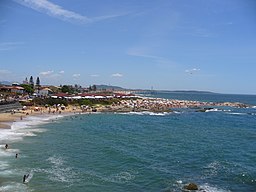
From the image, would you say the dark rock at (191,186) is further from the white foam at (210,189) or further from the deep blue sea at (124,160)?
the white foam at (210,189)

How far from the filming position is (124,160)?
32.9 meters

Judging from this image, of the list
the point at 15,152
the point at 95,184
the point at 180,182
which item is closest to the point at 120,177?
the point at 95,184

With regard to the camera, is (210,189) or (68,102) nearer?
(210,189)

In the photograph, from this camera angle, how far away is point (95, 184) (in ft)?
82.4

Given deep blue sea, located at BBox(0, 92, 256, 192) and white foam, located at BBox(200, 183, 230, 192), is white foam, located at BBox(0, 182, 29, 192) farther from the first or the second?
white foam, located at BBox(200, 183, 230, 192)

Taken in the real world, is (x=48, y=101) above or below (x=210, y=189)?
above

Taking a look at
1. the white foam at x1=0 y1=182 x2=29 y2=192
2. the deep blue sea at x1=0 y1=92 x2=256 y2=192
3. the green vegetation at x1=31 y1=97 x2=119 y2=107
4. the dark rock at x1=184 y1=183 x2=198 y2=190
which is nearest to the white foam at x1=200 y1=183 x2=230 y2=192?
the deep blue sea at x1=0 y1=92 x2=256 y2=192

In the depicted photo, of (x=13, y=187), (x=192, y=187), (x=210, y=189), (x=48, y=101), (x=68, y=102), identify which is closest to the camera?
(x=13, y=187)

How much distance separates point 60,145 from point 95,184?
1557 centimetres

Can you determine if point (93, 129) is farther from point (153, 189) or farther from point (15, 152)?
point (153, 189)

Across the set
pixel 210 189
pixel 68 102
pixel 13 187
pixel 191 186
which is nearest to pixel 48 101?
pixel 68 102

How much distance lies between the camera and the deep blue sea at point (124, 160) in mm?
25188

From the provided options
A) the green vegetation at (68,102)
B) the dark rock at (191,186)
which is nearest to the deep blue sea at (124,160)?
the dark rock at (191,186)

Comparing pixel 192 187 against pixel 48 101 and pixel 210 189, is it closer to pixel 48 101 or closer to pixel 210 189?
pixel 210 189
